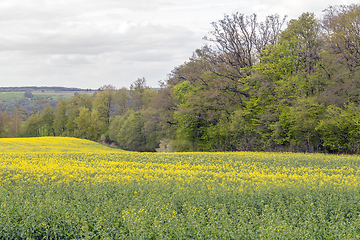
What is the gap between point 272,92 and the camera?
38.6 meters

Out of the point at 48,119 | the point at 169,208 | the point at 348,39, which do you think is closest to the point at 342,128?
the point at 348,39

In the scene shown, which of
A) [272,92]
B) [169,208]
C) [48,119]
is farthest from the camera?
[48,119]

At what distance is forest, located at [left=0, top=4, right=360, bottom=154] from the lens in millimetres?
30531

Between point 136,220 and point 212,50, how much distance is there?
→ 139 ft

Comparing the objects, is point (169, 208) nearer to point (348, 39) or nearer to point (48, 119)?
point (348, 39)

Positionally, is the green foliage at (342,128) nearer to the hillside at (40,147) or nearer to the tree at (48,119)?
the hillside at (40,147)

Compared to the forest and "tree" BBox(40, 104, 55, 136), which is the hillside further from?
→ "tree" BBox(40, 104, 55, 136)

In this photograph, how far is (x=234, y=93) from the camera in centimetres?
4422

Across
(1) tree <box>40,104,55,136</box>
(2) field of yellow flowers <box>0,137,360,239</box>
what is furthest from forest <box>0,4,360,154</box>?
(1) tree <box>40,104,55,136</box>

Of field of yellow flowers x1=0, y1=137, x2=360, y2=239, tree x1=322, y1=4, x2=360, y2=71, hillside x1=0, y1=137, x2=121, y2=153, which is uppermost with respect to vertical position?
tree x1=322, y1=4, x2=360, y2=71

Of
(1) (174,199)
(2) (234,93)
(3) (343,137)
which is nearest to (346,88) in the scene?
(3) (343,137)

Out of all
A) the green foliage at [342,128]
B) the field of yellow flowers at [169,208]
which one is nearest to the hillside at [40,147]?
the field of yellow flowers at [169,208]

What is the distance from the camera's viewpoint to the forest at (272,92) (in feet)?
100

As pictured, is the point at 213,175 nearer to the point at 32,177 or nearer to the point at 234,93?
the point at 32,177
